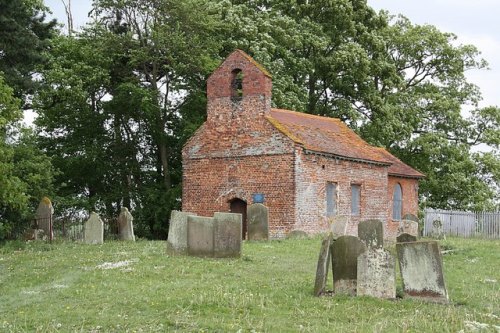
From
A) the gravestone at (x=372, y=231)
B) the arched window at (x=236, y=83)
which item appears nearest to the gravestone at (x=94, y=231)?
the arched window at (x=236, y=83)

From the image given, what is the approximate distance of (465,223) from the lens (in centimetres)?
3875

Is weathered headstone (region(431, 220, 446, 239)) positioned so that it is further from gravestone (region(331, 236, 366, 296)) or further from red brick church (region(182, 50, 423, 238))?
gravestone (region(331, 236, 366, 296))

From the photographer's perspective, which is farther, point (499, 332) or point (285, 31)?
point (285, 31)

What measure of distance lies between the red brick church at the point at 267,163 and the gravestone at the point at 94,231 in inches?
233

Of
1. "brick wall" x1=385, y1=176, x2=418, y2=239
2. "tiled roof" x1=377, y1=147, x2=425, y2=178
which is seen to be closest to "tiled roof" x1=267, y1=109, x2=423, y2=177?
"tiled roof" x1=377, y1=147, x2=425, y2=178

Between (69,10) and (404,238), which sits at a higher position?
(69,10)

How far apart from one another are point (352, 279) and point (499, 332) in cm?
395

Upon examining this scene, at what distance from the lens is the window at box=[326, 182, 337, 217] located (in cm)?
3123

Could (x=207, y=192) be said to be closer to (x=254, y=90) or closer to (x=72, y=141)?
(x=254, y=90)

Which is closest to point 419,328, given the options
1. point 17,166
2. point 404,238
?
point 404,238

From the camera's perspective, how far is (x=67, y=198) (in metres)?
36.4

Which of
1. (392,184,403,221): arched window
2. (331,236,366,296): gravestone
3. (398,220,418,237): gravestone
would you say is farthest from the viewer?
(392,184,403,221): arched window

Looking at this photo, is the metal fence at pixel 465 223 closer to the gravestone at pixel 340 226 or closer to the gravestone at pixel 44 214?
the gravestone at pixel 340 226

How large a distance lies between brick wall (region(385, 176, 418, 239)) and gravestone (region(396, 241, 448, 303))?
74.9 feet
